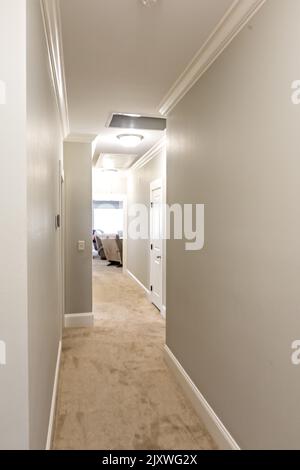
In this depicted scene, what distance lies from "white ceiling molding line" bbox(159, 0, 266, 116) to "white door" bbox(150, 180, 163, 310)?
2.26m

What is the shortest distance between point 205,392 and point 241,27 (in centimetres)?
235

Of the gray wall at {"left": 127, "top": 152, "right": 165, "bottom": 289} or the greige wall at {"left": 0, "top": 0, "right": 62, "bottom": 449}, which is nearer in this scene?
the greige wall at {"left": 0, "top": 0, "right": 62, "bottom": 449}

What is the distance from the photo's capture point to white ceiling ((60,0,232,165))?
1713 mm

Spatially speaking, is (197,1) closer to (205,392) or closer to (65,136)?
(205,392)

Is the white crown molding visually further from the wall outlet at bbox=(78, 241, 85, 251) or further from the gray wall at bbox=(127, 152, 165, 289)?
the wall outlet at bbox=(78, 241, 85, 251)

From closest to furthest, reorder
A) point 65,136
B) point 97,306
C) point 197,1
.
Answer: point 197,1, point 65,136, point 97,306

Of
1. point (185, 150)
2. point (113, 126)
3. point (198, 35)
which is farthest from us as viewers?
point (113, 126)

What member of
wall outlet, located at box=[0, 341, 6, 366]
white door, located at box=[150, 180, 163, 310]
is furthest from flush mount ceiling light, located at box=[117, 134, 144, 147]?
wall outlet, located at box=[0, 341, 6, 366]

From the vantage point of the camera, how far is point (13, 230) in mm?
1091

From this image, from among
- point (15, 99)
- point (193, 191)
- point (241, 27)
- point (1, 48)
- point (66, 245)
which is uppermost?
point (241, 27)

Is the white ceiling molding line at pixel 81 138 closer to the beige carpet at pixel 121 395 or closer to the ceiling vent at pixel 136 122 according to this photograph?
the ceiling vent at pixel 136 122

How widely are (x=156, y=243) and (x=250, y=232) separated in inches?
138

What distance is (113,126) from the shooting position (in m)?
3.78

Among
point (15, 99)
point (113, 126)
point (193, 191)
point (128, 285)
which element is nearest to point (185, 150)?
point (193, 191)
